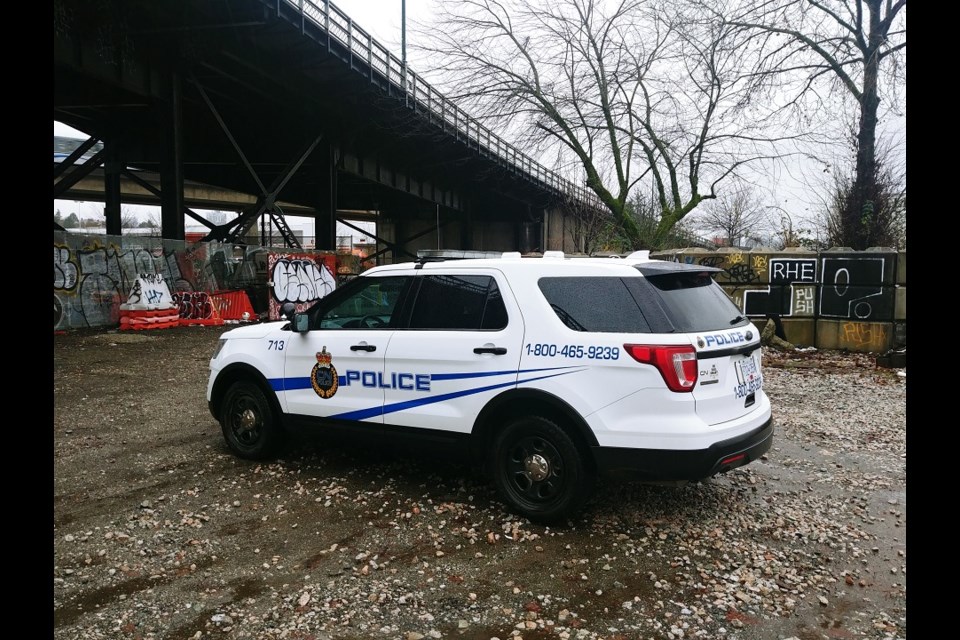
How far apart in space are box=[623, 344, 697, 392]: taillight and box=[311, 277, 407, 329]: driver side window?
2.17 metres

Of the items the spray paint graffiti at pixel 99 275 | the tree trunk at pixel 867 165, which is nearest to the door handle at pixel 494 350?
the spray paint graffiti at pixel 99 275

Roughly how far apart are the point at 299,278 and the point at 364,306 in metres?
17.8

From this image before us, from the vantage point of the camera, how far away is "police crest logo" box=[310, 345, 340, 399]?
17.6 ft

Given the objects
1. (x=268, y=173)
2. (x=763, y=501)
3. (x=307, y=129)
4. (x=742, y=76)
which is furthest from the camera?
(x=268, y=173)

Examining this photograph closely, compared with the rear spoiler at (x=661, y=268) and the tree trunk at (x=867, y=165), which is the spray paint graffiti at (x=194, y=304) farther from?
the tree trunk at (x=867, y=165)

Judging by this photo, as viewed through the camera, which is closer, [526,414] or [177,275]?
[526,414]

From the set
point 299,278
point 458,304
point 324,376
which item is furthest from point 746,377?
point 299,278

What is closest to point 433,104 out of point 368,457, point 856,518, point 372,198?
point 372,198

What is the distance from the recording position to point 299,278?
22328 millimetres

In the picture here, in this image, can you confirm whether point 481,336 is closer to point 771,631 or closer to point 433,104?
point 771,631

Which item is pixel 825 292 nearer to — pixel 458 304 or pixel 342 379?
pixel 458 304
